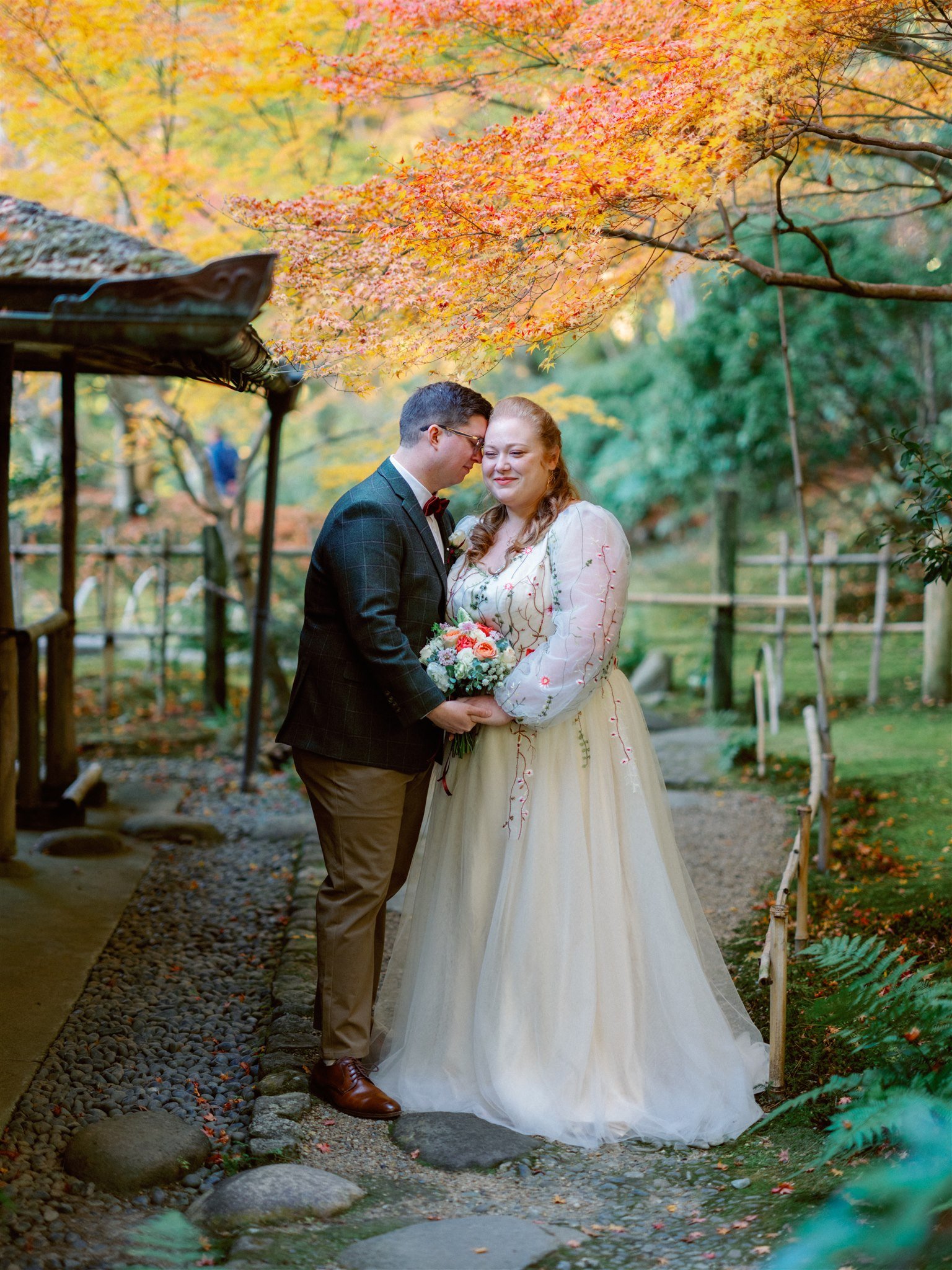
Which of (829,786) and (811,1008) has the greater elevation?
(829,786)

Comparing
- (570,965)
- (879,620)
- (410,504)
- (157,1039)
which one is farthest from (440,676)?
(879,620)

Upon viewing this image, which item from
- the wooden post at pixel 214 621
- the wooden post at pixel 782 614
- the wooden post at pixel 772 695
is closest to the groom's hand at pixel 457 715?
the wooden post at pixel 772 695

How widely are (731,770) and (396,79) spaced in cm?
516

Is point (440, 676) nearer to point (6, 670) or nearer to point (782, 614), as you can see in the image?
point (6, 670)

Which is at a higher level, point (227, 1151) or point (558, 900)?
point (558, 900)

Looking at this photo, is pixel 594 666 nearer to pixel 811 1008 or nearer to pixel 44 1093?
pixel 811 1008

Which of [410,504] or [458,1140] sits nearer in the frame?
[458,1140]

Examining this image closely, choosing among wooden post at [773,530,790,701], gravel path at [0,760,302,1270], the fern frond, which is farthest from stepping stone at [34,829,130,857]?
wooden post at [773,530,790,701]

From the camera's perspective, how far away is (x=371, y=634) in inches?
130

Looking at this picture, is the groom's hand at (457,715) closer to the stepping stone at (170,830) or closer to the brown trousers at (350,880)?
the brown trousers at (350,880)

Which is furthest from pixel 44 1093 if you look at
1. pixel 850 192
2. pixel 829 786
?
pixel 850 192

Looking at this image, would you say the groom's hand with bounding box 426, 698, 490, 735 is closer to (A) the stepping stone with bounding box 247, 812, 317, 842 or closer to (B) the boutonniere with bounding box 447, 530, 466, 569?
(B) the boutonniere with bounding box 447, 530, 466, 569

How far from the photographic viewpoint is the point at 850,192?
4.50 m

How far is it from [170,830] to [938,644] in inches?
252
